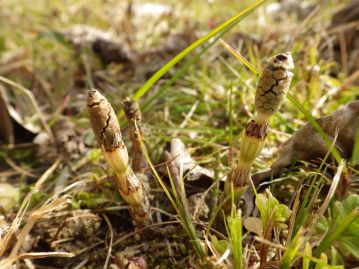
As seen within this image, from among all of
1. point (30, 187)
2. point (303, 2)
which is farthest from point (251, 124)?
point (303, 2)

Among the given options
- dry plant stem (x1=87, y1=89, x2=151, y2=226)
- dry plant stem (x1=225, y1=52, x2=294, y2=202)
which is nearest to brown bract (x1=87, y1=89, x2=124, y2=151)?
dry plant stem (x1=87, y1=89, x2=151, y2=226)

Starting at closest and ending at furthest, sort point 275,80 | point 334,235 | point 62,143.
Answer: point 275,80 → point 334,235 → point 62,143

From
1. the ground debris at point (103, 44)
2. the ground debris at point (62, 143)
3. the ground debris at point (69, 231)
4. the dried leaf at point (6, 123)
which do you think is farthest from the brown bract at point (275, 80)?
the ground debris at point (103, 44)

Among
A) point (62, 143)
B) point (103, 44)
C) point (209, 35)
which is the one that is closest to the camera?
point (209, 35)

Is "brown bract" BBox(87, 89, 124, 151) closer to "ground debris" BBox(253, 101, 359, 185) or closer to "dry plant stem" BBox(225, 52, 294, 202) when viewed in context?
"dry plant stem" BBox(225, 52, 294, 202)

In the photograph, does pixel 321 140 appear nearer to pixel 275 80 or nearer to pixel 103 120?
pixel 275 80

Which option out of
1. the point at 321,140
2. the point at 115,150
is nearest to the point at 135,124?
→ the point at 115,150

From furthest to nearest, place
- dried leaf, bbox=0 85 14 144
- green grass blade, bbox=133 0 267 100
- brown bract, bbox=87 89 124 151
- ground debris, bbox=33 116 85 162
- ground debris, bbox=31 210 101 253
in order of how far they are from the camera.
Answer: dried leaf, bbox=0 85 14 144, ground debris, bbox=33 116 85 162, ground debris, bbox=31 210 101 253, green grass blade, bbox=133 0 267 100, brown bract, bbox=87 89 124 151
